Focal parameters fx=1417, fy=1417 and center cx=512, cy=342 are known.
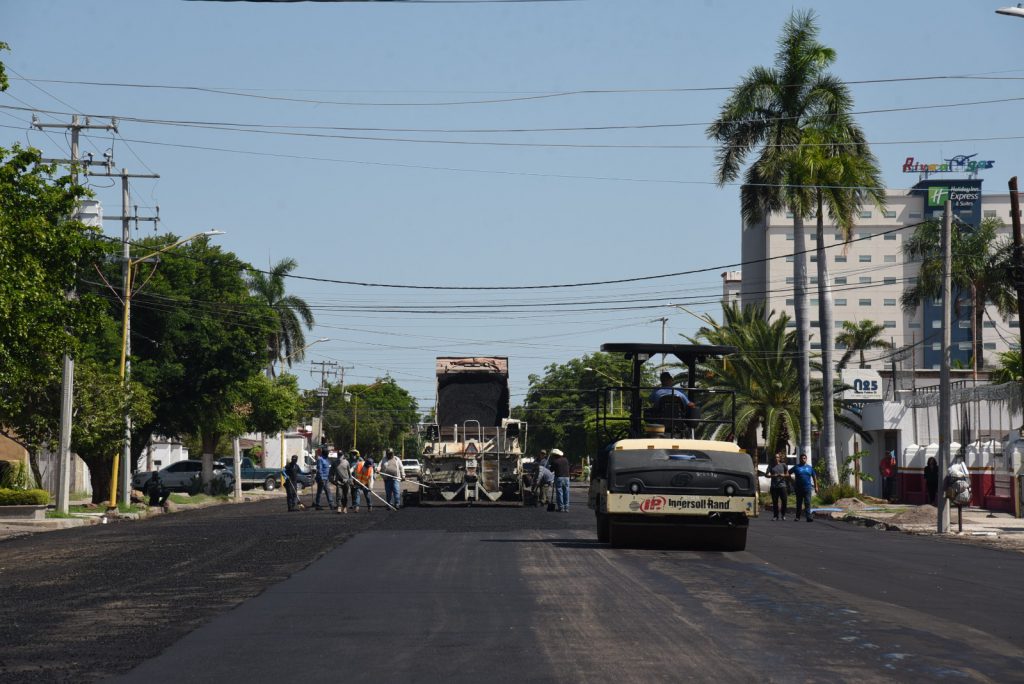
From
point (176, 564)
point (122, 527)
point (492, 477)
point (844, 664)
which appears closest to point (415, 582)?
point (176, 564)

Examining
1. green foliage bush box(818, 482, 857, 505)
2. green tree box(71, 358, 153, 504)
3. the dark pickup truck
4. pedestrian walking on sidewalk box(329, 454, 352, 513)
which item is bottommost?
the dark pickup truck

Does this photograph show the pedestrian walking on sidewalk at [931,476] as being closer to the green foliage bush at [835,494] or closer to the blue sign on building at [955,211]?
the green foliage bush at [835,494]

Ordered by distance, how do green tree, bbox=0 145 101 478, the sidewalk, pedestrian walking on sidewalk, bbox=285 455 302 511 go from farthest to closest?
pedestrian walking on sidewalk, bbox=285 455 302 511 < the sidewalk < green tree, bbox=0 145 101 478

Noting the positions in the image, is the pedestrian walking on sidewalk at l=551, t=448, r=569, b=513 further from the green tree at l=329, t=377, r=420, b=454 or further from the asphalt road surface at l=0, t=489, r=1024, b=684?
the green tree at l=329, t=377, r=420, b=454

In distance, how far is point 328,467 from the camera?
135 feet

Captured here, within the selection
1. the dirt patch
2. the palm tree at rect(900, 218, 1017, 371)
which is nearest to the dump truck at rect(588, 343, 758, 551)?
the dirt patch

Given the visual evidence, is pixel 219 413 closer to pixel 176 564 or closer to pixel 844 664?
pixel 176 564

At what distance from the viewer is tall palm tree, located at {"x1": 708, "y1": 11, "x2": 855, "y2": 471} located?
49.6 m

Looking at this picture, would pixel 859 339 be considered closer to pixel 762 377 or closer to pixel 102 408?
pixel 762 377

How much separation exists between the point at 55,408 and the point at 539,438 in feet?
262

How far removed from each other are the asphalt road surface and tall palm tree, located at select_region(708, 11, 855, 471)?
27143mm

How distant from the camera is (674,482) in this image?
20172mm

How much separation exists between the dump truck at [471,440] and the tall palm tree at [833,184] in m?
12.5

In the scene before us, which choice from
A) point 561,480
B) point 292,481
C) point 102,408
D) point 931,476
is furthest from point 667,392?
point 102,408
